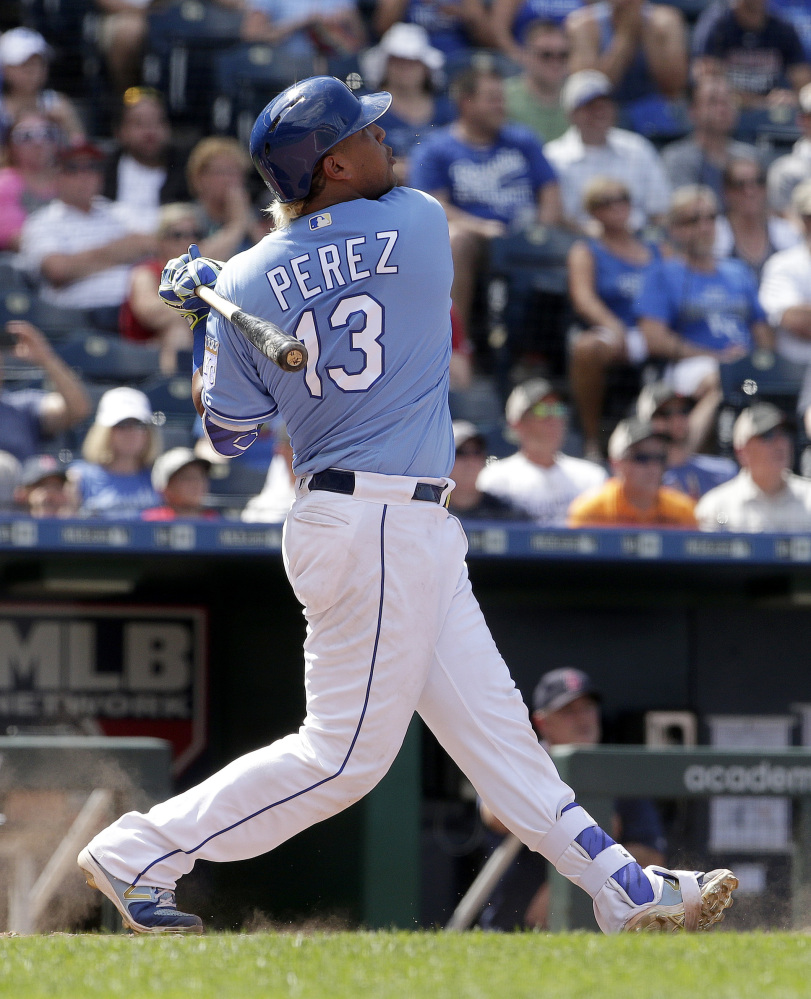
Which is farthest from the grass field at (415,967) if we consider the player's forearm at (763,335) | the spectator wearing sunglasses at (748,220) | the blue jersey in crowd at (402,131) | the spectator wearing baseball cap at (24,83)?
the spectator wearing baseball cap at (24,83)

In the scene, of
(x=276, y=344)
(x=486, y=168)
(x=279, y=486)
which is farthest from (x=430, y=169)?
(x=276, y=344)

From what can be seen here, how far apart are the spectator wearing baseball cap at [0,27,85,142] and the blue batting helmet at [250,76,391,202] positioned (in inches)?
205

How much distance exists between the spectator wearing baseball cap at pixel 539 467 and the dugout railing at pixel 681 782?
1.68 meters

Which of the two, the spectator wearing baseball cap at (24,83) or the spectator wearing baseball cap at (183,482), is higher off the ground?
the spectator wearing baseball cap at (24,83)

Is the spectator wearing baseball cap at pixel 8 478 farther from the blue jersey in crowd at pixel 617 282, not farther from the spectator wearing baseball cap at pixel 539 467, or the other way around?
the blue jersey in crowd at pixel 617 282

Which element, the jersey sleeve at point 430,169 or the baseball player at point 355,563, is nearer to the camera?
the baseball player at point 355,563

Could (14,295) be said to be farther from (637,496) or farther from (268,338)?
(268,338)

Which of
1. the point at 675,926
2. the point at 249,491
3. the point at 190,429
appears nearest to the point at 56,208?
the point at 190,429

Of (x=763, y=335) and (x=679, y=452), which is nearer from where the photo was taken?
(x=679, y=452)

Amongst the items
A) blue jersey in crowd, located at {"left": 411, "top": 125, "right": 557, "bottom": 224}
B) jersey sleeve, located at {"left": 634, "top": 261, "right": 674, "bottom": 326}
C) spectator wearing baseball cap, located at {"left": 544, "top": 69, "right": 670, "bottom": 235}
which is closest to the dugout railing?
jersey sleeve, located at {"left": 634, "top": 261, "right": 674, "bottom": 326}

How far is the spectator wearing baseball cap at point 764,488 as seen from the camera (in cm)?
599

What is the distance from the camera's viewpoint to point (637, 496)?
5.82 metres

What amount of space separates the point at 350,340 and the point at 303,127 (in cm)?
43

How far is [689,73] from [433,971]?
7.86 metres
